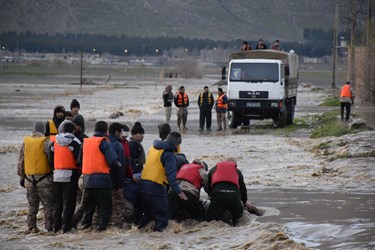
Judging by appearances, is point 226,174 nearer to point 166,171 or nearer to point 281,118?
point 166,171

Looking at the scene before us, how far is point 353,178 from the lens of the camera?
22.4 meters

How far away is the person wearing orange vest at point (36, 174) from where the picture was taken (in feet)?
54.1

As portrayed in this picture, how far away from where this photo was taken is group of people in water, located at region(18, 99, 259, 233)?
628 inches

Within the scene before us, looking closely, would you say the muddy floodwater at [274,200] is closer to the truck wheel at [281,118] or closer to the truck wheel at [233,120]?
the truck wheel at [281,118]

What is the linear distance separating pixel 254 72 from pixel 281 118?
2209 millimetres

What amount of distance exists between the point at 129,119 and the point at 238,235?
31317 millimetres

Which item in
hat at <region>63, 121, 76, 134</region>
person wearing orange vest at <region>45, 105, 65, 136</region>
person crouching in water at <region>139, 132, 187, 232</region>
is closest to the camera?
person crouching in water at <region>139, 132, 187, 232</region>

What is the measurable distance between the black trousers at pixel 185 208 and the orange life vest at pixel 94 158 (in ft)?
4.45

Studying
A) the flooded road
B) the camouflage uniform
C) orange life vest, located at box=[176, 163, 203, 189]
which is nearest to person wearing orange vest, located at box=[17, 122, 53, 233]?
the camouflage uniform

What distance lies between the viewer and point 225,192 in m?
16.4

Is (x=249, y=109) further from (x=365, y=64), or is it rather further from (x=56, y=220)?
(x=56, y=220)

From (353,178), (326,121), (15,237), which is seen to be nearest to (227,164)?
(15,237)

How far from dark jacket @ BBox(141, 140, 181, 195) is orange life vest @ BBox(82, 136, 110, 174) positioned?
760 millimetres

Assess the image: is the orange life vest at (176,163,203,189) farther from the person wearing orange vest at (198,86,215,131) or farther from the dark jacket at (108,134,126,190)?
the person wearing orange vest at (198,86,215,131)
